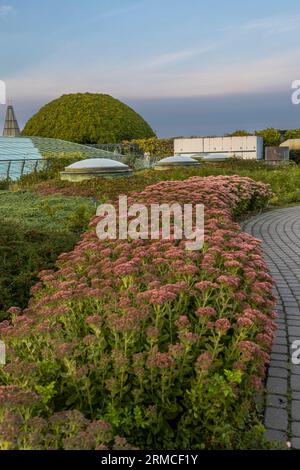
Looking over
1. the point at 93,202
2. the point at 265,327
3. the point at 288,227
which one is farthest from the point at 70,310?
the point at 288,227

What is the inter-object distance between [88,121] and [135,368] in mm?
44164

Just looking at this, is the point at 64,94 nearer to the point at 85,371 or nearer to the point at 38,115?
the point at 38,115

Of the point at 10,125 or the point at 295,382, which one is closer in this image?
the point at 295,382

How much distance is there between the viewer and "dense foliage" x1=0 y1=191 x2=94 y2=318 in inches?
224

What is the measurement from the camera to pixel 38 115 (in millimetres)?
48969

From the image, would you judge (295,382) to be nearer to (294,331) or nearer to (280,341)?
(280,341)

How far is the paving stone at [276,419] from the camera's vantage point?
3223 mm

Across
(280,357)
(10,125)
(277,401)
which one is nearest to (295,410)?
(277,401)

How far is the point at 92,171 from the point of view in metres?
16.4

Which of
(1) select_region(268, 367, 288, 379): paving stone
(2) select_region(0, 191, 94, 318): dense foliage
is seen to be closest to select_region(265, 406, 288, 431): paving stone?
(1) select_region(268, 367, 288, 379): paving stone

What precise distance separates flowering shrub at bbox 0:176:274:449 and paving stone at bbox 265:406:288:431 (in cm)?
15

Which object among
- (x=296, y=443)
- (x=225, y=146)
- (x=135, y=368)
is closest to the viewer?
(x=135, y=368)

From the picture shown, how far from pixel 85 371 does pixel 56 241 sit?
14.3 feet

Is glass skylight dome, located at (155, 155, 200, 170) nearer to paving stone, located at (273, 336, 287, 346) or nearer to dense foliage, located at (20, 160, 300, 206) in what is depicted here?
dense foliage, located at (20, 160, 300, 206)
